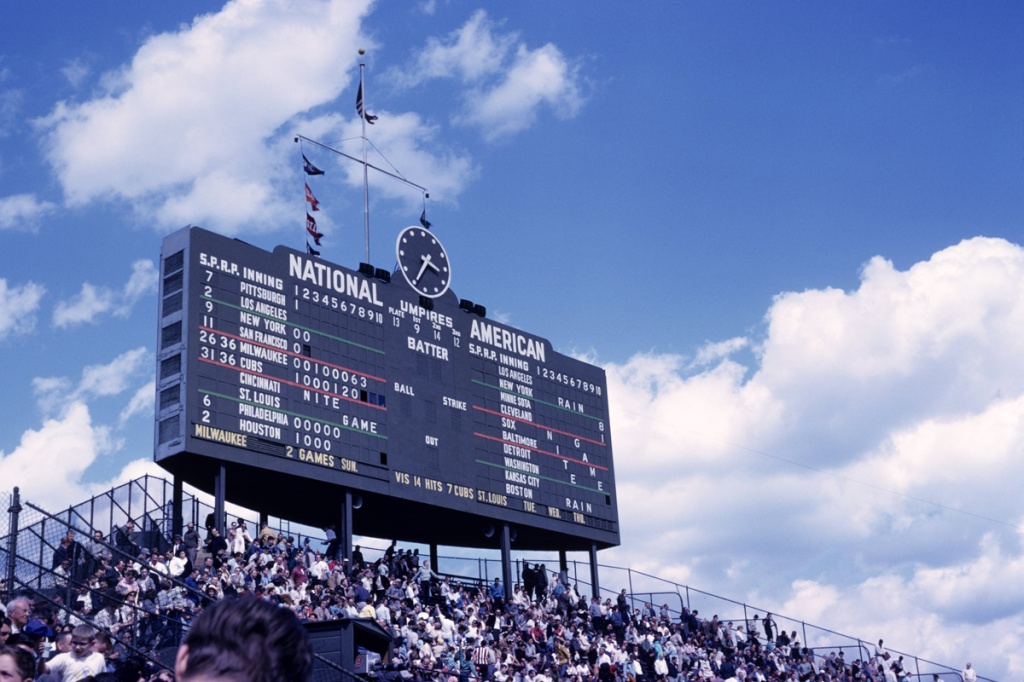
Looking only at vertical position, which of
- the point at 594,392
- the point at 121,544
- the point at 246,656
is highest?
the point at 594,392

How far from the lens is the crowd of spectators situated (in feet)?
56.5

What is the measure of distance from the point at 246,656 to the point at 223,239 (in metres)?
23.4

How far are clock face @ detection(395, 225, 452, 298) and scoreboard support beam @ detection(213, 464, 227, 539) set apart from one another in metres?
7.20

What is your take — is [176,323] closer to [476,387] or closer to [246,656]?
[476,387]

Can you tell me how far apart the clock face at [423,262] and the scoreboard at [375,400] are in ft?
0.12

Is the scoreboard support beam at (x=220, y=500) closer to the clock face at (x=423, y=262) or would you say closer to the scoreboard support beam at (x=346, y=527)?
the scoreboard support beam at (x=346, y=527)

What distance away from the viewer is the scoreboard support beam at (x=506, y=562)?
30234 millimetres

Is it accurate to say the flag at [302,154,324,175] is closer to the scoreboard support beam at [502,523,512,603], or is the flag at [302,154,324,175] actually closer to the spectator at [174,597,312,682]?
the scoreboard support beam at [502,523,512,603]

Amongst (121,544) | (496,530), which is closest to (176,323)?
(121,544)

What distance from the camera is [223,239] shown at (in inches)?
987

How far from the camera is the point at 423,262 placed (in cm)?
2959

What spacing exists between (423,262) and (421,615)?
29.7 feet

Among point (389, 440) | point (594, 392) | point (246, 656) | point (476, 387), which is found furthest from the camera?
A: point (594, 392)

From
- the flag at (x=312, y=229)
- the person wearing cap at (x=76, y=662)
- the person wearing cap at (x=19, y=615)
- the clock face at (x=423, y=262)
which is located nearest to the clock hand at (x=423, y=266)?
the clock face at (x=423, y=262)
